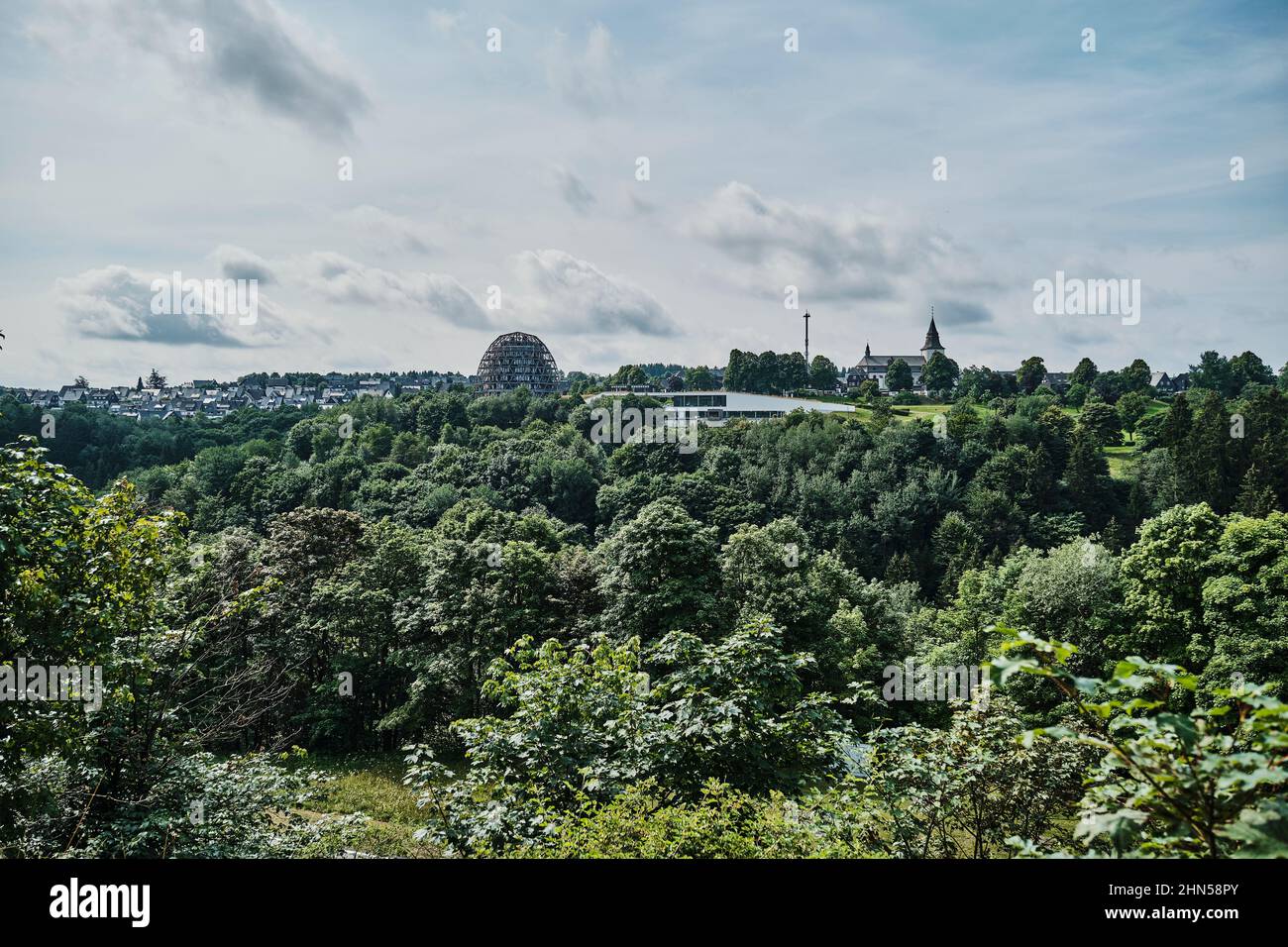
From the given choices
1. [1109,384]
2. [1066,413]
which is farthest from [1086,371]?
[1066,413]

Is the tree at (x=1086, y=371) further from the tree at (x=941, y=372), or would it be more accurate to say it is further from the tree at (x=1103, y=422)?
the tree at (x=1103, y=422)

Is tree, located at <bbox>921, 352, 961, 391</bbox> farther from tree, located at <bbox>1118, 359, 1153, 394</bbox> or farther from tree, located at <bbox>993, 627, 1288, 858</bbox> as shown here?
tree, located at <bbox>993, 627, 1288, 858</bbox>
